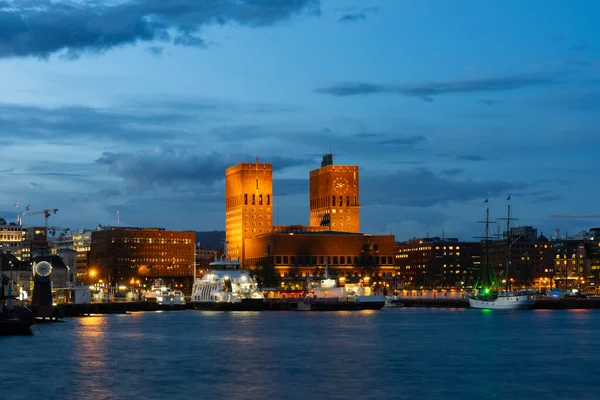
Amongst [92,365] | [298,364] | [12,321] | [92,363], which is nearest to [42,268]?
[12,321]

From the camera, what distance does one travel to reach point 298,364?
254ft

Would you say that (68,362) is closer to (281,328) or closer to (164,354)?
(164,354)

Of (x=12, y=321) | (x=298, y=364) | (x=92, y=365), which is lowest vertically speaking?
(x=298, y=364)

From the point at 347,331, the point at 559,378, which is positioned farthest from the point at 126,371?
the point at 347,331

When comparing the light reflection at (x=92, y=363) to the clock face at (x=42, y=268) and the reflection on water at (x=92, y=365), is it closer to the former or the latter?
the reflection on water at (x=92, y=365)

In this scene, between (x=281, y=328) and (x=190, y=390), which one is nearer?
(x=190, y=390)

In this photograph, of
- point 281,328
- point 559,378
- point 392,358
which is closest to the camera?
point 559,378

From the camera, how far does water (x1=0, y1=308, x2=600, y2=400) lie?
62062 mm

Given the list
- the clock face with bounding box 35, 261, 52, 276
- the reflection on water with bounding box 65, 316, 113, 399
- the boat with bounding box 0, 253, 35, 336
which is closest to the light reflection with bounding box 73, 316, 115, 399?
the reflection on water with bounding box 65, 316, 113, 399

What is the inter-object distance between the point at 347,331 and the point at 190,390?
197 ft

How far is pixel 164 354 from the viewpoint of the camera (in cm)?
8662

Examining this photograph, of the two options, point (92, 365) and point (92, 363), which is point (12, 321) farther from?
point (92, 365)

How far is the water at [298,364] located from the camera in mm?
62062

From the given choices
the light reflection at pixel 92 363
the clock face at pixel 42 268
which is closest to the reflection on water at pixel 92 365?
the light reflection at pixel 92 363
